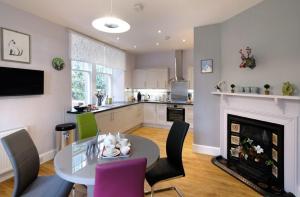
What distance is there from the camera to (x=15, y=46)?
2771 millimetres

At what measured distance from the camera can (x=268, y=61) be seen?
2619 millimetres

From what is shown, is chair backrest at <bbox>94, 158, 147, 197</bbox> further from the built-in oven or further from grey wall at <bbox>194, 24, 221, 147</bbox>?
the built-in oven

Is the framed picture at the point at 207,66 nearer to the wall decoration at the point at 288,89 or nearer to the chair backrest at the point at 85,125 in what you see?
the wall decoration at the point at 288,89

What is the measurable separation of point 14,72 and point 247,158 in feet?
13.0

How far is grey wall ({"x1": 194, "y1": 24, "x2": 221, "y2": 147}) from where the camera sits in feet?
11.7

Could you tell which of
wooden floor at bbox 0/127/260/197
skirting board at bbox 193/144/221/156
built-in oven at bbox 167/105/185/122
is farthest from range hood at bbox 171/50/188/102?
wooden floor at bbox 0/127/260/197

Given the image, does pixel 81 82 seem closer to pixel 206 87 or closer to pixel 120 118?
pixel 120 118

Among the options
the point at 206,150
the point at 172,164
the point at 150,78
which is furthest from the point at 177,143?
the point at 150,78

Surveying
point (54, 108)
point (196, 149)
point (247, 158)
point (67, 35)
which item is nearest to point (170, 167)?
point (247, 158)

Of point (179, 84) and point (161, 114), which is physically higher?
point (179, 84)

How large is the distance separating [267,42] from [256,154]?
5.60 feet

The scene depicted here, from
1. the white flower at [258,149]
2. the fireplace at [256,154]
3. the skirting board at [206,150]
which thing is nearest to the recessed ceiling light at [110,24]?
the fireplace at [256,154]

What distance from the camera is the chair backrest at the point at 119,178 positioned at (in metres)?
1.06

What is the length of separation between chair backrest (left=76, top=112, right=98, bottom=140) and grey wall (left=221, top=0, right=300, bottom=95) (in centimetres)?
259
